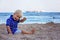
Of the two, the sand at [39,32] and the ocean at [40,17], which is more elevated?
the ocean at [40,17]

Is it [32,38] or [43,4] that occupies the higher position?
[43,4]

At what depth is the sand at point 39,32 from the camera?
1.15m

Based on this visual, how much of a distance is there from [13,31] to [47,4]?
1.05ft

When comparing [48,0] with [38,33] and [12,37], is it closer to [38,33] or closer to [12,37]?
[38,33]

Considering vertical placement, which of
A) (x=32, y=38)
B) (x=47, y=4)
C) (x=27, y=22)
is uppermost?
(x=47, y=4)

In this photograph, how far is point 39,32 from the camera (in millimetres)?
1177

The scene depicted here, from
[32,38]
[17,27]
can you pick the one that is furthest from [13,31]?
[32,38]

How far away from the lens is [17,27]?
3.84 feet

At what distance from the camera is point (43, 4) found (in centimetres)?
120

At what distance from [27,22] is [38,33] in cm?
11

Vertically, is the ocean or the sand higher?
the ocean

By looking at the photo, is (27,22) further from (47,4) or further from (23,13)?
(47,4)

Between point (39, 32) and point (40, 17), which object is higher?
point (40, 17)

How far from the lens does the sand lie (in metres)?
1.15
